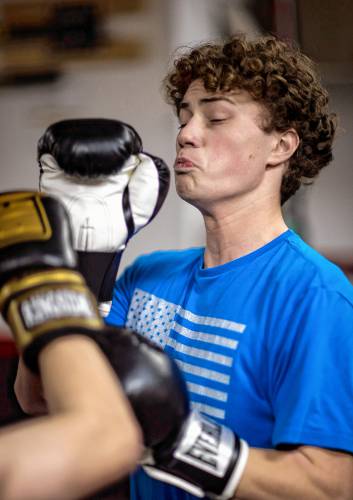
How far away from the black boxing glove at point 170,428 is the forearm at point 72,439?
0.32 feet

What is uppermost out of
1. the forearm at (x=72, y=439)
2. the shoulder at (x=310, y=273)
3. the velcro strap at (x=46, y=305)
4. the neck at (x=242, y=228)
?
the velcro strap at (x=46, y=305)

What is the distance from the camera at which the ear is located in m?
1.38

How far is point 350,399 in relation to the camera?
106 centimetres

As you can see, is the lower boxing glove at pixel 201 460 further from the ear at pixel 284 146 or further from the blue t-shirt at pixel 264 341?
the ear at pixel 284 146

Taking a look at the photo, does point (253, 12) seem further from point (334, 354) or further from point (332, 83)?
point (334, 354)

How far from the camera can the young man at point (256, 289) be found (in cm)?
105

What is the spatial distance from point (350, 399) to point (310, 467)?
121mm

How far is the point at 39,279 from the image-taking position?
0.74 metres

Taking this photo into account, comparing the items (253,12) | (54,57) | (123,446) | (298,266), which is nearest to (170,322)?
(298,266)

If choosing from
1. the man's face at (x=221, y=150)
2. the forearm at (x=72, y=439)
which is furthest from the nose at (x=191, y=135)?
the forearm at (x=72, y=439)

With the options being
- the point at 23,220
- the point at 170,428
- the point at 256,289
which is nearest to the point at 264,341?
the point at 256,289

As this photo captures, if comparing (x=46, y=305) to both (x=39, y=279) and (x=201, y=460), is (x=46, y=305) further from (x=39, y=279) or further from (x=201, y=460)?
(x=201, y=460)

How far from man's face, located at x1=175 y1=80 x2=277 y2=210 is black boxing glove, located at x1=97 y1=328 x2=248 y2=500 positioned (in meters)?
0.50

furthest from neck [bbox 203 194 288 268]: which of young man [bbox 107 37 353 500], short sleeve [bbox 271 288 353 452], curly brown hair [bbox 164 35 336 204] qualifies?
short sleeve [bbox 271 288 353 452]
